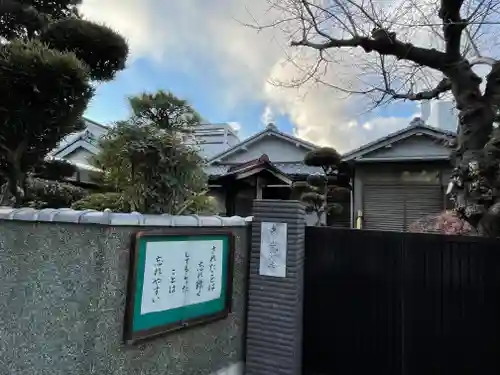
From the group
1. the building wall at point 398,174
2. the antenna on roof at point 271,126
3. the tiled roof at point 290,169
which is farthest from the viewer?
the antenna on roof at point 271,126

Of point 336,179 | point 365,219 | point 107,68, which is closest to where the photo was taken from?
point 107,68

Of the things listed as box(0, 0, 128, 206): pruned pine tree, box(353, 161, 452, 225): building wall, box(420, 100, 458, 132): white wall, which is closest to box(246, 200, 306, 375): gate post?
box(0, 0, 128, 206): pruned pine tree

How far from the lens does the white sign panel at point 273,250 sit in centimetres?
389

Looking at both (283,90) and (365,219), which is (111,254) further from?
(365,219)

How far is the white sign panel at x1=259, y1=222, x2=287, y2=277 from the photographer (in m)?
3.89

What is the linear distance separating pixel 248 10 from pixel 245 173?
17.2 feet

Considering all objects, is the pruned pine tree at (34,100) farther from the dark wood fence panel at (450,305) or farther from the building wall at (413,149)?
the building wall at (413,149)

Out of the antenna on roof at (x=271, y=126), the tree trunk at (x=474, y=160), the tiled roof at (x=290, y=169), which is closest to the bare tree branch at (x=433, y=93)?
the tree trunk at (x=474, y=160)

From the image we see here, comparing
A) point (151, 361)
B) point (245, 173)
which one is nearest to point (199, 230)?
point (151, 361)

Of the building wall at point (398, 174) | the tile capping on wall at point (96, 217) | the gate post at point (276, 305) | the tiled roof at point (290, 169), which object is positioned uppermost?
the tiled roof at point (290, 169)

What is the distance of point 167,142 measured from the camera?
10.8 ft

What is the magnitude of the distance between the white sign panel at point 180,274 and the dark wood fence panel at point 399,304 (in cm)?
120

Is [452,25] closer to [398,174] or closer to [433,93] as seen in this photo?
[433,93]

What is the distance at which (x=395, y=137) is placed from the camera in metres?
11.3
